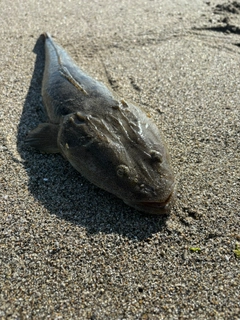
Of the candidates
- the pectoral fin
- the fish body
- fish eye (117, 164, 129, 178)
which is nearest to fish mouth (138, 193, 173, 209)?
the fish body

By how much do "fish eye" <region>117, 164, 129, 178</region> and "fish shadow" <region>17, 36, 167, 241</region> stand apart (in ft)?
0.96

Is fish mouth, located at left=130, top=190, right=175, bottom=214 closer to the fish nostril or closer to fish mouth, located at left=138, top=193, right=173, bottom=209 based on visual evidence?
fish mouth, located at left=138, top=193, right=173, bottom=209

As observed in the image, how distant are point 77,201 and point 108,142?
64 cm

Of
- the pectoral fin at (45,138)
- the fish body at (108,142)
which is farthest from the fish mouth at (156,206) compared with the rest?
the pectoral fin at (45,138)

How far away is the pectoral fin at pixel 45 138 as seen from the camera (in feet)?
12.5

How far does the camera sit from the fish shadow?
3072 mm

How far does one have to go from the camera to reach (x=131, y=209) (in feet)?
10.5

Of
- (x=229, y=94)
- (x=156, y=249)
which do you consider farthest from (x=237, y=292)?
(x=229, y=94)

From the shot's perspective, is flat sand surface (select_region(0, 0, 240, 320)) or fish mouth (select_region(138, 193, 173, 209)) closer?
flat sand surface (select_region(0, 0, 240, 320))

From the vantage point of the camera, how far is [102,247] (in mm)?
2930

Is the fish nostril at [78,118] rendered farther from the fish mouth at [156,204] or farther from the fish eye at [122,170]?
the fish mouth at [156,204]

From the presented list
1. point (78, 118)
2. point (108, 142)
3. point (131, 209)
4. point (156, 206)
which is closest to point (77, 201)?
point (131, 209)

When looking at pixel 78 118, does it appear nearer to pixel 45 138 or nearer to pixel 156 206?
pixel 45 138

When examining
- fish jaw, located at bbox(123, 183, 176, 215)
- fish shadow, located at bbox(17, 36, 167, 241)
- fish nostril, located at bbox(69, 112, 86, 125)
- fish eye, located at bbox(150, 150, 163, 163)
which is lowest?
fish shadow, located at bbox(17, 36, 167, 241)
